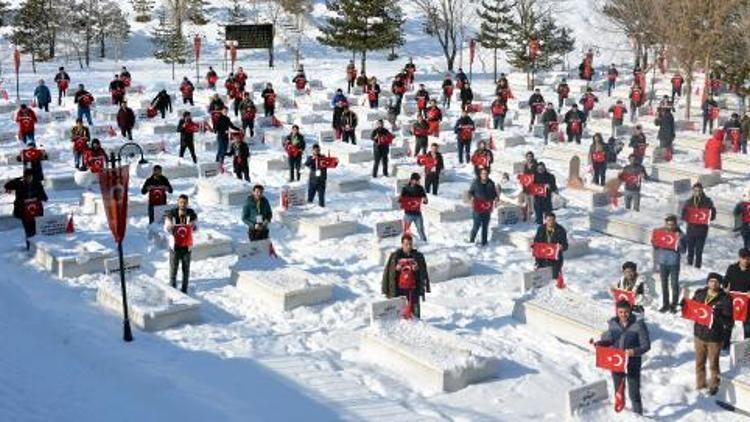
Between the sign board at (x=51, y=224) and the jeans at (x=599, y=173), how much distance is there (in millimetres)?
12399

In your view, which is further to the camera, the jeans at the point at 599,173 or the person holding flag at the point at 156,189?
the jeans at the point at 599,173

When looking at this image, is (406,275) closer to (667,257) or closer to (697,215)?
(667,257)

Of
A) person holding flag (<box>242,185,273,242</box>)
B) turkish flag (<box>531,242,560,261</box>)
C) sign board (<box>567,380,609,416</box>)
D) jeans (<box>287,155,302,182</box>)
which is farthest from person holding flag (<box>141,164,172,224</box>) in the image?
sign board (<box>567,380,609,416</box>)

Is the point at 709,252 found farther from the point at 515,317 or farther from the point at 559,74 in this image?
the point at 559,74

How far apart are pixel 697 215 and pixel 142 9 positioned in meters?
59.0

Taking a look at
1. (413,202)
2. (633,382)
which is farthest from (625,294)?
(413,202)

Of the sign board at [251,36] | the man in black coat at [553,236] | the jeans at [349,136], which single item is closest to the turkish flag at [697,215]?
the man in black coat at [553,236]

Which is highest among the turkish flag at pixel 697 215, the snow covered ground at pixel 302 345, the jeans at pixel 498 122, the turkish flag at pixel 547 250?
the jeans at pixel 498 122

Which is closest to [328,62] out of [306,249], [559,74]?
[559,74]

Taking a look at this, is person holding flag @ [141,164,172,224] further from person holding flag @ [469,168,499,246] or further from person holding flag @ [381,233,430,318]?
person holding flag @ [381,233,430,318]

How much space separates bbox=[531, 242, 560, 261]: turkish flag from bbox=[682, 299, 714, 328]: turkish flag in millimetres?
4288

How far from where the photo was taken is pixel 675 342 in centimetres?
1512

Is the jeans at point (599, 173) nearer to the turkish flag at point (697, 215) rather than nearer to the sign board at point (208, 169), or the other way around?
the turkish flag at point (697, 215)

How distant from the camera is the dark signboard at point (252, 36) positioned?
57.8 meters
